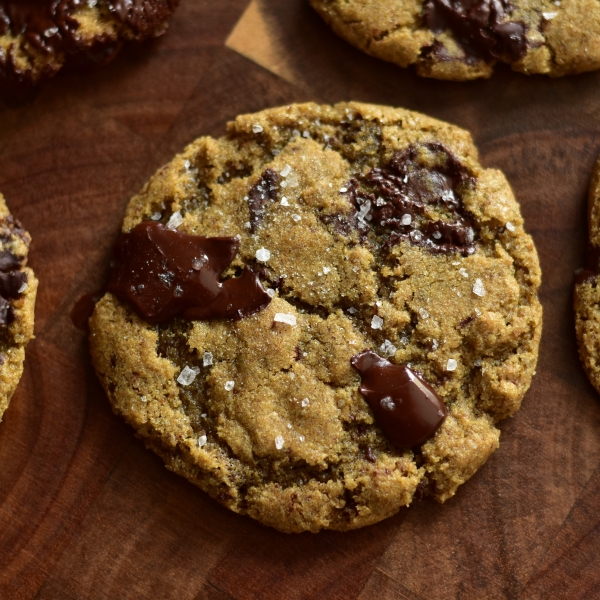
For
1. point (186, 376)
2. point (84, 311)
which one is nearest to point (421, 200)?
point (186, 376)

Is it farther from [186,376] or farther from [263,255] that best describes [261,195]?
[186,376]

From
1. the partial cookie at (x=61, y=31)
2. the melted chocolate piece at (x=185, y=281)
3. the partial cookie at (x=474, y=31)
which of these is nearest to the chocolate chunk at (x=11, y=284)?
the melted chocolate piece at (x=185, y=281)

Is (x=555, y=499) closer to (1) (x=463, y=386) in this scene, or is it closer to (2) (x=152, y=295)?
(1) (x=463, y=386)

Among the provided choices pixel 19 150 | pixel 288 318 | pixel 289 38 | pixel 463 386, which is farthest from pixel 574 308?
pixel 19 150

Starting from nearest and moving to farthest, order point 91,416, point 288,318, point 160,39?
1. point 288,318
2. point 91,416
3. point 160,39

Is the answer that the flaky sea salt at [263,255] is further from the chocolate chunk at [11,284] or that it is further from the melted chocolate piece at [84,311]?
the chocolate chunk at [11,284]

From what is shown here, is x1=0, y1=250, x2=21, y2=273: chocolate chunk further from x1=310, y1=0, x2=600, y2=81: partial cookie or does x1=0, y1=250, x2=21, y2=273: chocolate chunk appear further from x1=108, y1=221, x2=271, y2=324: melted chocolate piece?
x1=310, y1=0, x2=600, y2=81: partial cookie

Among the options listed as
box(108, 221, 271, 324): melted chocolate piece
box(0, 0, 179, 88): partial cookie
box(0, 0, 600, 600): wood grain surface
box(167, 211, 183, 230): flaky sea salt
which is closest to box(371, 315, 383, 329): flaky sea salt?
box(108, 221, 271, 324): melted chocolate piece
